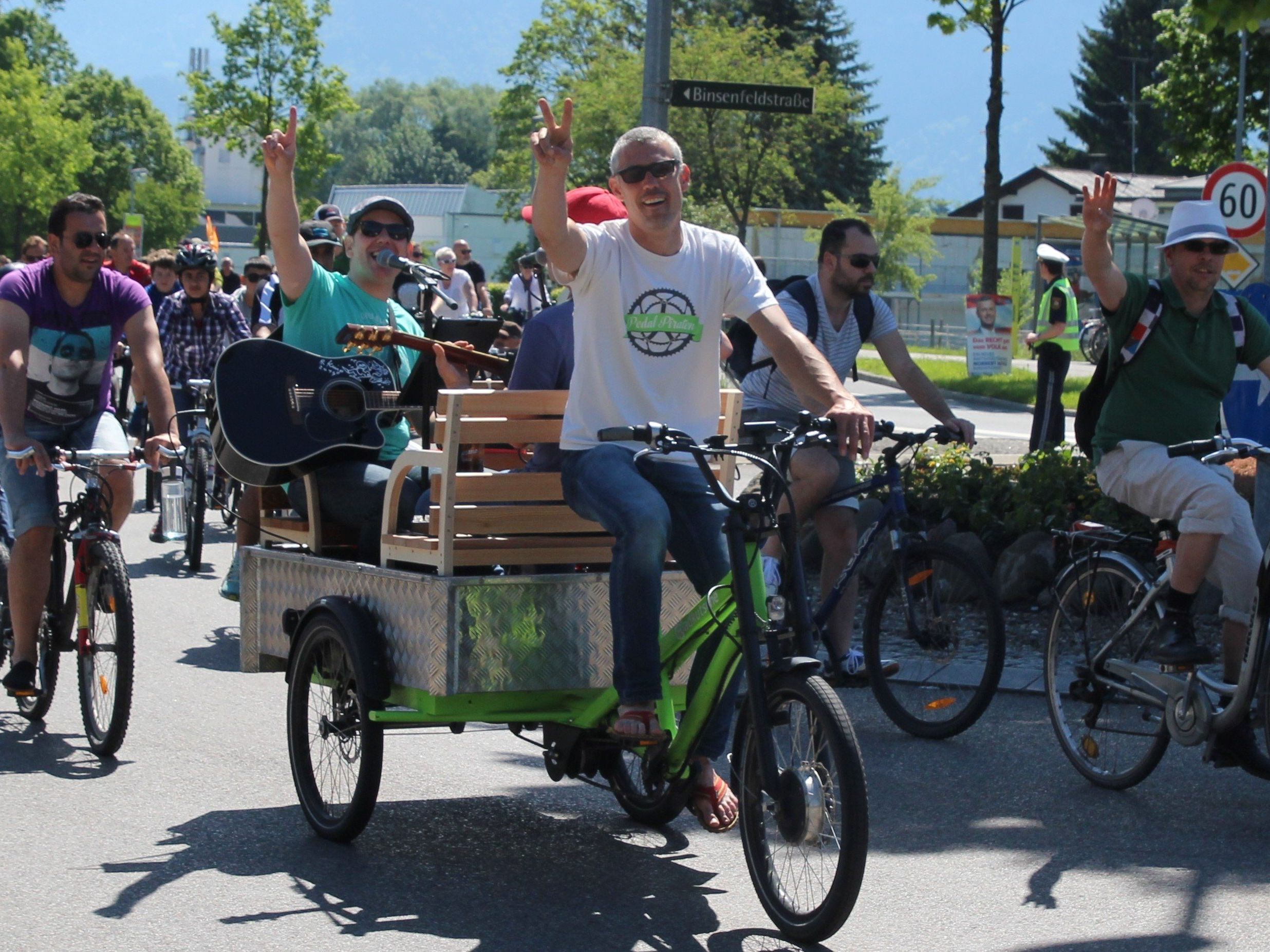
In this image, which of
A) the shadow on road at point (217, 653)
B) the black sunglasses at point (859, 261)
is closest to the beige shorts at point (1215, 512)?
the black sunglasses at point (859, 261)

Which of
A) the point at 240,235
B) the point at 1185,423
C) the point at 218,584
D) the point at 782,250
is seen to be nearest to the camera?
the point at 1185,423

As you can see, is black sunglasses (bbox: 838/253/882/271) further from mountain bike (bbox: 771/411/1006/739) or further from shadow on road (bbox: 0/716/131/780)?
shadow on road (bbox: 0/716/131/780)

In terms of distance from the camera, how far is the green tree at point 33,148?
62.9 meters

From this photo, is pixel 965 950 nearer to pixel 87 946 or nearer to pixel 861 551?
pixel 87 946

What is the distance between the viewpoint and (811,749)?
173 inches

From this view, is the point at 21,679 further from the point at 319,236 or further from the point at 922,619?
the point at 319,236

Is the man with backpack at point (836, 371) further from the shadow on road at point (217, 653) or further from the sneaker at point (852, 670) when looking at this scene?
the shadow on road at point (217, 653)

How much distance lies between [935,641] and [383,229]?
265cm

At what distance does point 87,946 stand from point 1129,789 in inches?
138

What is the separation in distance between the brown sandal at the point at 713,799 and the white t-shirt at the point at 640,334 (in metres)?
0.91

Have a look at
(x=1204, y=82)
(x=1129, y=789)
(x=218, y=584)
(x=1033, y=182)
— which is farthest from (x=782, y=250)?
(x=1129, y=789)

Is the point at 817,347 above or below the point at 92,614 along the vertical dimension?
above

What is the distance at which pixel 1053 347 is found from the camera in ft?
50.5

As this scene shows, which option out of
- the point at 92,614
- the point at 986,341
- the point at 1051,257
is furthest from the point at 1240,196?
the point at 986,341
